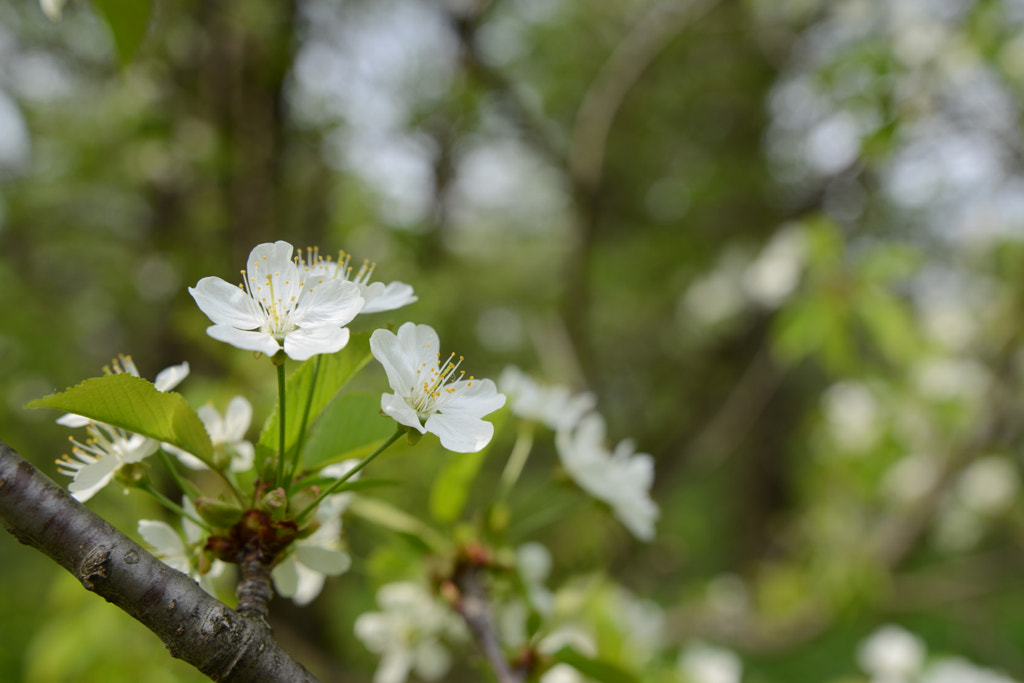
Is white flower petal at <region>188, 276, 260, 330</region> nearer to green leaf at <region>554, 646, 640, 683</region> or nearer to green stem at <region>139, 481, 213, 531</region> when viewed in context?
Answer: green stem at <region>139, 481, 213, 531</region>

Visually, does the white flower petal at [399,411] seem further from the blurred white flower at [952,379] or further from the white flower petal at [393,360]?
the blurred white flower at [952,379]

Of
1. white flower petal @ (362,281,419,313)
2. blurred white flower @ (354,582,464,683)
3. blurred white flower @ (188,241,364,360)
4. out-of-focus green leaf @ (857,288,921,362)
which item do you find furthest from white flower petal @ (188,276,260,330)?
out-of-focus green leaf @ (857,288,921,362)

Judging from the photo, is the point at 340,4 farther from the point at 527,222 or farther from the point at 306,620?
the point at 527,222

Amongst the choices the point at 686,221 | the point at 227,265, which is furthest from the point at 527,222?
the point at 227,265

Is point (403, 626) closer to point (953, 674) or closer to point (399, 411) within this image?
point (399, 411)

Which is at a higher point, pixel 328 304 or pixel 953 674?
pixel 953 674

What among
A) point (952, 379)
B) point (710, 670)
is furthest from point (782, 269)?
point (710, 670)

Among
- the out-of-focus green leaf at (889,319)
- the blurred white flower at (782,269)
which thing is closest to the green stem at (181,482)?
the out-of-focus green leaf at (889,319)
